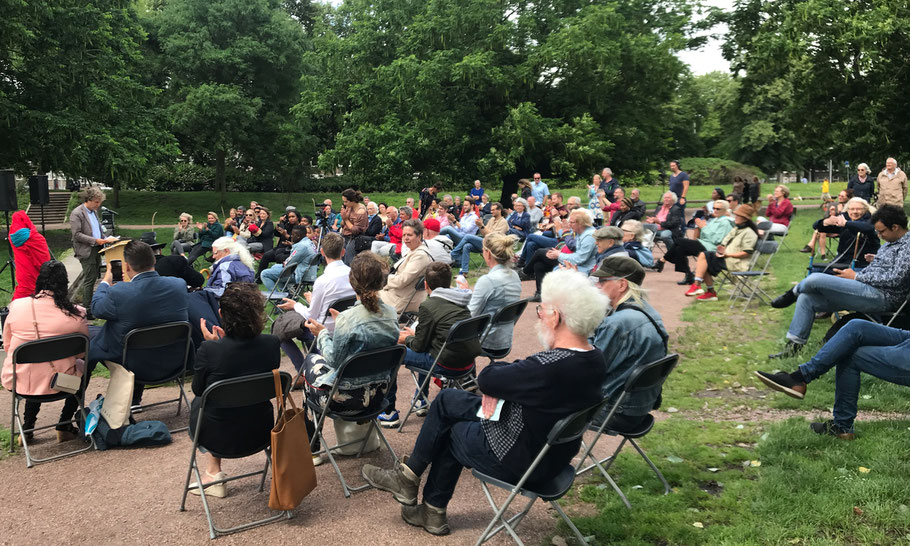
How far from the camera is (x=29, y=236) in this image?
9406 millimetres

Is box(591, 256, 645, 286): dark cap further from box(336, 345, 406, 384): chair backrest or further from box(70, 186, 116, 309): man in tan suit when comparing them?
box(70, 186, 116, 309): man in tan suit

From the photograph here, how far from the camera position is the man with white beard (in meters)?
3.49

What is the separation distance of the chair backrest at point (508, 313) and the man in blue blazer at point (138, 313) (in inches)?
98.9

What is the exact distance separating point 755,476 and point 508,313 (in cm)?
228

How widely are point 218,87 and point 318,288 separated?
104 ft

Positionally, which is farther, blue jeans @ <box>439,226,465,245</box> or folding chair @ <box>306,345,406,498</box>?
blue jeans @ <box>439,226,465,245</box>

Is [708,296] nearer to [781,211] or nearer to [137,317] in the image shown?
[781,211]

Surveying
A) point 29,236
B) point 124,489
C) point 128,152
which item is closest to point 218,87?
point 128,152

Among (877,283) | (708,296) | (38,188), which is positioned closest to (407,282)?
(877,283)

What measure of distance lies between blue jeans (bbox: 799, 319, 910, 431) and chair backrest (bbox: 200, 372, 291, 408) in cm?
352

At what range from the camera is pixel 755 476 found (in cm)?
465

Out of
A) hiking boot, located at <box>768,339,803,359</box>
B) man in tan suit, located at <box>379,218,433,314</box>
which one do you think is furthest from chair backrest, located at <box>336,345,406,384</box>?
hiking boot, located at <box>768,339,803,359</box>

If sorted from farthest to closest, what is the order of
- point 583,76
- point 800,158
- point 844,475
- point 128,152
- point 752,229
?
point 800,158 → point 583,76 → point 128,152 → point 752,229 → point 844,475

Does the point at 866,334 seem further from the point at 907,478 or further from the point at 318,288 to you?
the point at 318,288
